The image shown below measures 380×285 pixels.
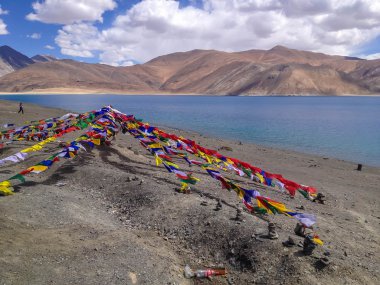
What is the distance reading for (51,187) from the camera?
885cm

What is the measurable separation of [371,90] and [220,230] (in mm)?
189582

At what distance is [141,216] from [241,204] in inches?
101

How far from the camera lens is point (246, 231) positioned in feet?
22.2

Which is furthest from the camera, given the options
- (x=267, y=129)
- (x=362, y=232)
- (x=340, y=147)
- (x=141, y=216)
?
(x=267, y=129)

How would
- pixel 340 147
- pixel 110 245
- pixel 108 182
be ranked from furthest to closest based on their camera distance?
pixel 340 147
pixel 108 182
pixel 110 245

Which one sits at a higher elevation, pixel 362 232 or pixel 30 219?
pixel 30 219

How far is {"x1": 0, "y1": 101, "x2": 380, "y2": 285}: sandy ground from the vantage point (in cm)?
554

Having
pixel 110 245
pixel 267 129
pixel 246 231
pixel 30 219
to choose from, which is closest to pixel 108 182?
pixel 30 219

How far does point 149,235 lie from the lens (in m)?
6.97

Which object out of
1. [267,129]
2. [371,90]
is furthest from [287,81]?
[267,129]

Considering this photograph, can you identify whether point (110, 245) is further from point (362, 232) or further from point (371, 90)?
point (371, 90)

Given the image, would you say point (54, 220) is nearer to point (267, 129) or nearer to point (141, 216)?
point (141, 216)

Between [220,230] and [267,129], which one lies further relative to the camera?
[267,129]

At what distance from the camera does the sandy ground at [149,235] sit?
5539 millimetres
